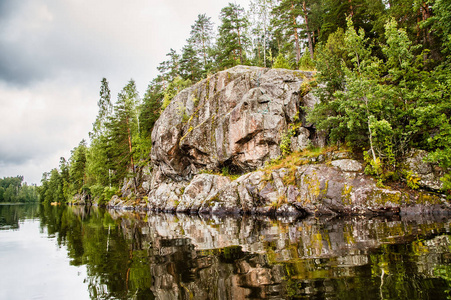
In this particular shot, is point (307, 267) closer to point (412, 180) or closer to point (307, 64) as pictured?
point (412, 180)

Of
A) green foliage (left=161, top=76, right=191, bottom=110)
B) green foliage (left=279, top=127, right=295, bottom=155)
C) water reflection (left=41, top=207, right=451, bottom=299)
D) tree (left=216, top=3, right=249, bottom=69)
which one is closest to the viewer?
water reflection (left=41, top=207, right=451, bottom=299)

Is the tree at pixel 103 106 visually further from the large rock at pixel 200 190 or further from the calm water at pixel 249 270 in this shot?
the calm water at pixel 249 270

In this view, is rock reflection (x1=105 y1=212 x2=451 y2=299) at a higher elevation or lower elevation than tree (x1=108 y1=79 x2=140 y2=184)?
lower

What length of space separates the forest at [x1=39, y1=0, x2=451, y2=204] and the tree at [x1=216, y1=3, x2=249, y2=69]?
0.48ft

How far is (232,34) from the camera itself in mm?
32062

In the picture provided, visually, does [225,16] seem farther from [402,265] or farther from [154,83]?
[402,265]

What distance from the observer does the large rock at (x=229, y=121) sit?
22.3 meters

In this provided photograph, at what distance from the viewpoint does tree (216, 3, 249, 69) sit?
3188cm

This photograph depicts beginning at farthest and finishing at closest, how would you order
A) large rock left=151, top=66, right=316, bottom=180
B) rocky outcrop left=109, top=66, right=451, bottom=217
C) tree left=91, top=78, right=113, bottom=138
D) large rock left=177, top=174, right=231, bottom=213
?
tree left=91, top=78, right=113, bottom=138, large rock left=151, top=66, right=316, bottom=180, large rock left=177, top=174, right=231, bottom=213, rocky outcrop left=109, top=66, right=451, bottom=217

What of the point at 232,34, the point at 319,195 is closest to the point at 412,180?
the point at 319,195

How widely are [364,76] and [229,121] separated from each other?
42.2 ft

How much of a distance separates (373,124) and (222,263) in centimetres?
1191

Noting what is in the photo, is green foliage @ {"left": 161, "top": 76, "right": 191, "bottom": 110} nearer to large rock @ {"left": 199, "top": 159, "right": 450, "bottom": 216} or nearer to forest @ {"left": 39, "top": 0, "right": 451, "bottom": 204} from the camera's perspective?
forest @ {"left": 39, "top": 0, "right": 451, "bottom": 204}

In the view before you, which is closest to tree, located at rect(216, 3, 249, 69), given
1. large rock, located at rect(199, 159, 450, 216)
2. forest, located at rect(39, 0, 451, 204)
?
forest, located at rect(39, 0, 451, 204)
